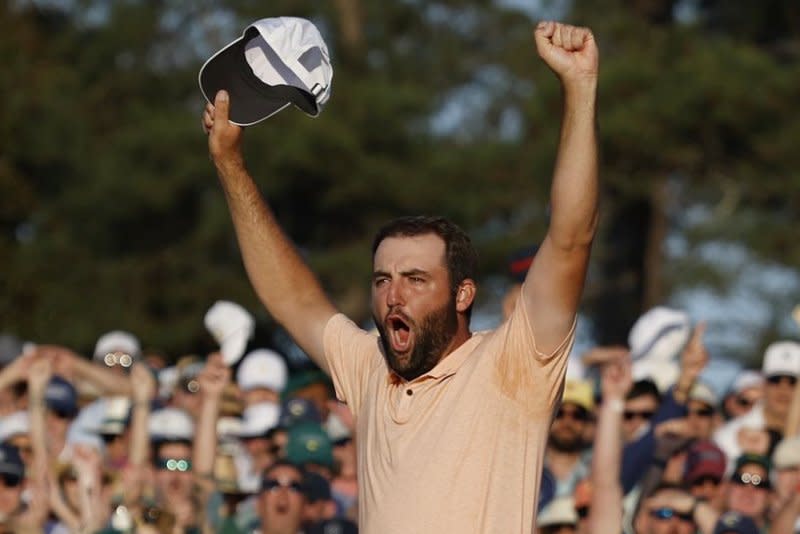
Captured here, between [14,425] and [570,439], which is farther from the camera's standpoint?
[14,425]

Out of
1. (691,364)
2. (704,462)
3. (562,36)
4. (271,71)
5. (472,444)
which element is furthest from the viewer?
(691,364)

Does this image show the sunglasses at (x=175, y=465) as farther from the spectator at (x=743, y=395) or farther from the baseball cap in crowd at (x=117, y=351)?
the spectator at (x=743, y=395)

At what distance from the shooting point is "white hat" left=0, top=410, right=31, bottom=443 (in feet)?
36.8

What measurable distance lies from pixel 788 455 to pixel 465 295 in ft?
13.7

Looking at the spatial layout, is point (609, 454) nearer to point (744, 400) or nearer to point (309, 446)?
point (309, 446)

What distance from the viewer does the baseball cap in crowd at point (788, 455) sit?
31.6 feet

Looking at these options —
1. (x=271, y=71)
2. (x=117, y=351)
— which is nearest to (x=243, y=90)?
(x=271, y=71)

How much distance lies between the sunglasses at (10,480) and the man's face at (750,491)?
3541mm

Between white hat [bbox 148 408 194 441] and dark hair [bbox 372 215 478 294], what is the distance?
461 centimetres

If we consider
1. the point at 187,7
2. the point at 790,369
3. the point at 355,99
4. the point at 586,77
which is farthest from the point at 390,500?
the point at 187,7

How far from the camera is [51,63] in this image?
32.3m

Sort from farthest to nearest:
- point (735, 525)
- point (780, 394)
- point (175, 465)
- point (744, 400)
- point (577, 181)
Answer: point (744, 400), point (780, 394), point (175, 465), point (735, 525), point (577, 181)

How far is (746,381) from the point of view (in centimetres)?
1178

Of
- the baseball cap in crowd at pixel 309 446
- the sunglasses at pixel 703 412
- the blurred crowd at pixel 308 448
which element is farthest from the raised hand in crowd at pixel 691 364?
the baseball cap in crowd at pixel 309 446
